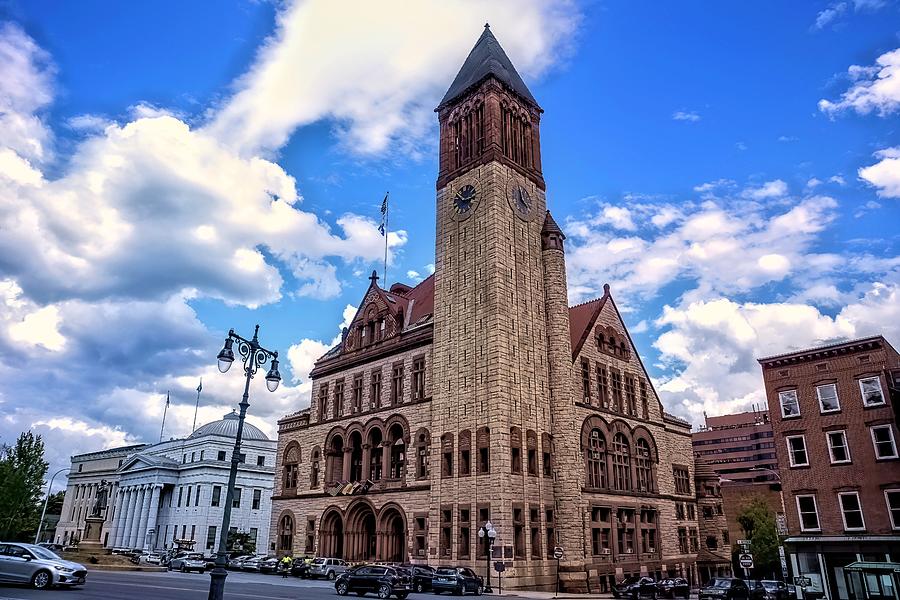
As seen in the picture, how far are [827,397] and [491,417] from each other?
2013cm

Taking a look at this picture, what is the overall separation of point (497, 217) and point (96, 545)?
37021 mm

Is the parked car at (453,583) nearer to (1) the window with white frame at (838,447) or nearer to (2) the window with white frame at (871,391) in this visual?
(1) the window with white frame at (838,447)

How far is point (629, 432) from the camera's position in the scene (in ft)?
173

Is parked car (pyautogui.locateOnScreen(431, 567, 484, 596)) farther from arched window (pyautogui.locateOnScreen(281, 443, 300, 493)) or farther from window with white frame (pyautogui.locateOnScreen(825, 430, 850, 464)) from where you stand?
arched window (pyautogui.locateOnScreen(281, 443, 300, 493))

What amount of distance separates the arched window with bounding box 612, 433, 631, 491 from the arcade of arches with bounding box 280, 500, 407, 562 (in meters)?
16.8

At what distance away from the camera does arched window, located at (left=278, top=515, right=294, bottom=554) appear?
5697 cm

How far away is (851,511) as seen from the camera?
35656mm

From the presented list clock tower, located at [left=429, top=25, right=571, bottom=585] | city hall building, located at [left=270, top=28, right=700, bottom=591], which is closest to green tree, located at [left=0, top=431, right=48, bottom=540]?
city hall building, located at [left=270, top=28, right=700, bottom=591]

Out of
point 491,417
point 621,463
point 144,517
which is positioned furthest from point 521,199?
point 144,517

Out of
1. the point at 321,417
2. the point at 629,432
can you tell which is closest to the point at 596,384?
the point at 629,432

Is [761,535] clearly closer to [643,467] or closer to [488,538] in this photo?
[643,467]

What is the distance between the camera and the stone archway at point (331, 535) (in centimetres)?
5269

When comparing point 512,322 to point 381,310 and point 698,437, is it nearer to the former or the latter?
point 381,310

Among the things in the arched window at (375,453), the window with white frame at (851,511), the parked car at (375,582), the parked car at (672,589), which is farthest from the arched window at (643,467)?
the parked car at (375,582)
